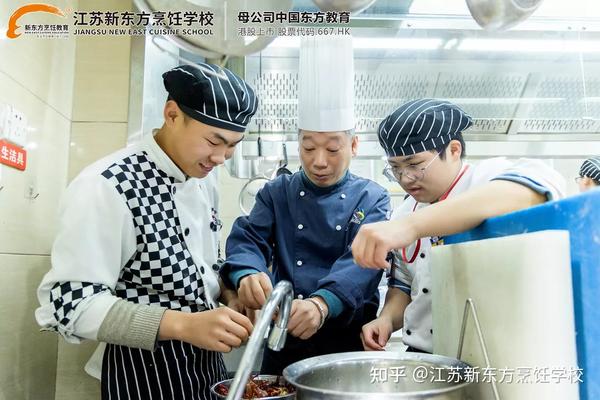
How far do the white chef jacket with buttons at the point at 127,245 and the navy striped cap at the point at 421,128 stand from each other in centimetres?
62

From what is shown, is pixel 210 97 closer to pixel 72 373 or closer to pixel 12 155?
pixel 12 155

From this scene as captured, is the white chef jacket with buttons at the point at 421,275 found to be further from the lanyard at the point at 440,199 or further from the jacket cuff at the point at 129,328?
the jacket cuff at the point at 129,328

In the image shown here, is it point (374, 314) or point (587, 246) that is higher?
point (587, 246)

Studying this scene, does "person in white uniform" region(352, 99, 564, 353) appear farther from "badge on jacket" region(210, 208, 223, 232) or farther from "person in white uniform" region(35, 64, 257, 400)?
"badge on jacket" region(210, 208, 223, 232)

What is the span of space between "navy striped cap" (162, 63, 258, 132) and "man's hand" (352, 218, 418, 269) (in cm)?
55

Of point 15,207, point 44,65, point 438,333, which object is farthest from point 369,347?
point 44,65

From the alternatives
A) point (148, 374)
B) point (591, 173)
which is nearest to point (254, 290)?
point (148, 374)

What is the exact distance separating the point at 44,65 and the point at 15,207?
1.71ft

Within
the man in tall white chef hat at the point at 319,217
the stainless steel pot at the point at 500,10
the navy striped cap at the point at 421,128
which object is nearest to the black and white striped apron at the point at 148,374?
the man in tall white chef hat at the point at 319,217

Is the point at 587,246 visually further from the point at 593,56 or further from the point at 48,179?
the point at 593,56

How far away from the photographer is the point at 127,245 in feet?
3.83

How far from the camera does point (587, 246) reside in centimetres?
70

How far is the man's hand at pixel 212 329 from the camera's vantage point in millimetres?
1006

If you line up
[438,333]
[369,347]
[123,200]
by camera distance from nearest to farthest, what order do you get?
[438,333] < [123,200] < [369,347]
